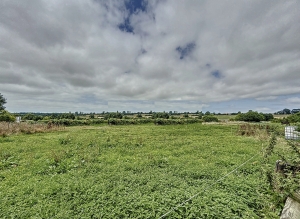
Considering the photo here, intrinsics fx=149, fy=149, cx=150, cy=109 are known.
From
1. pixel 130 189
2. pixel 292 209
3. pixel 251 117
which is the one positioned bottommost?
pixel 130 189

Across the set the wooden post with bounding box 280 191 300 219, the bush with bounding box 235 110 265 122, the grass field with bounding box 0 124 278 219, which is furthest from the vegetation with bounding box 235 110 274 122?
the wooden post with bounding box 280 191 300 219

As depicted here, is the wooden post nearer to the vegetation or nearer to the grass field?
the grass field

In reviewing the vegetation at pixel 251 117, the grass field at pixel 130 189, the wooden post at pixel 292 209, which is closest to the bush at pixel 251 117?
the vegetation at pixel 251 117

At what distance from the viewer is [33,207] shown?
3350mm

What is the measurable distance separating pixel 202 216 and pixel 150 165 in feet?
9.97

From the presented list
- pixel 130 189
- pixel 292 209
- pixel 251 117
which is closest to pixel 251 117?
pixel 251 117

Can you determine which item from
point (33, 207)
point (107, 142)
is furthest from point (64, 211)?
point (107, 142)

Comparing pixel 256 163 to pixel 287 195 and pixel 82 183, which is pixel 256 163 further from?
pixel 82 183

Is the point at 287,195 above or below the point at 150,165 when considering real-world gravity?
above

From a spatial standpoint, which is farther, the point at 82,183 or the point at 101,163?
the point at 101,163

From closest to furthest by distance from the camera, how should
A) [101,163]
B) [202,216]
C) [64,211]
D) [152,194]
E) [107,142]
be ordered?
[202,216] → [64,211] → [152,194] → [101,163] → [107,142]

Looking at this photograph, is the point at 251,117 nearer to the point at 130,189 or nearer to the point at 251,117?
the point at 251,117

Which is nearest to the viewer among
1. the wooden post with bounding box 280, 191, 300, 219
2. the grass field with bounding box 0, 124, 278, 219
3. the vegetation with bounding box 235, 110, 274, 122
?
the wooden post with bounding box 280, 191, 300, 219

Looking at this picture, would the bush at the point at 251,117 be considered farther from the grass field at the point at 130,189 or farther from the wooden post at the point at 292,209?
the wooden post at the point at 292,209
